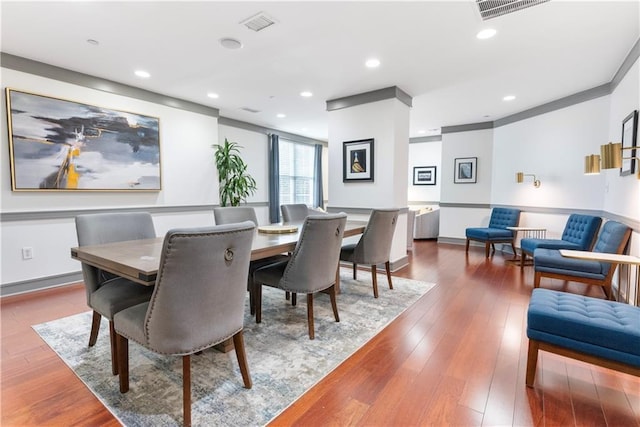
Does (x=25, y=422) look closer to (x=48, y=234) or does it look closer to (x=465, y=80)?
(x=48, y=234)

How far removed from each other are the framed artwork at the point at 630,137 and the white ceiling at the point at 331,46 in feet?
2.23

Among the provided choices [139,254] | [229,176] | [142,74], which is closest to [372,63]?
[142,74]

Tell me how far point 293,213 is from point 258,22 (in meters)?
2.20

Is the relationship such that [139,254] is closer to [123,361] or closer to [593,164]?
[123,361]

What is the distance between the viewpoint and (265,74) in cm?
346

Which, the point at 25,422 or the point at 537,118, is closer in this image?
the point at 25,422

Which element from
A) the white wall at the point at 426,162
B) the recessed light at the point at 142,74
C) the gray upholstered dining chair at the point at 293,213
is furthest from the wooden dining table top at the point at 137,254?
the white wall at the point at 426,162

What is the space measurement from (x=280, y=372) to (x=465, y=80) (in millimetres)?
3763

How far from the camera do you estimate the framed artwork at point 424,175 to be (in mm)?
7324

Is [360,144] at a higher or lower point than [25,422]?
higher

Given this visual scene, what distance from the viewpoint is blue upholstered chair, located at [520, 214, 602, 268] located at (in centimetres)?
347

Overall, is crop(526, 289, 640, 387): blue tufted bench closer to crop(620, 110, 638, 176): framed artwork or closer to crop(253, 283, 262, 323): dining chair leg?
crop(620, 110, 638, 176): framed artwork

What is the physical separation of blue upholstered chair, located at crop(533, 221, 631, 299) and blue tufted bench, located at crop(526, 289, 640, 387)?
4.09ft

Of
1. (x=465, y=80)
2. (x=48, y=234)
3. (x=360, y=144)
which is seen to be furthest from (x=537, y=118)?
(x=48, y=234)
